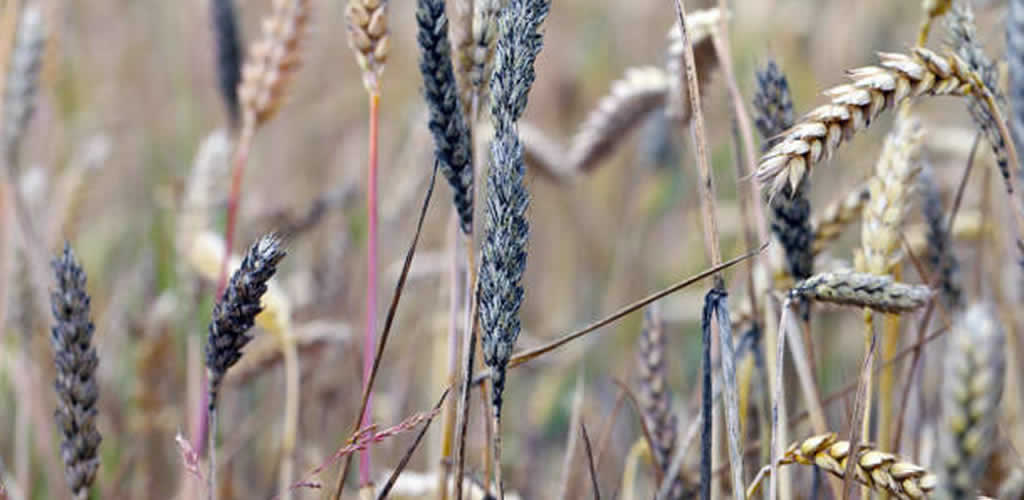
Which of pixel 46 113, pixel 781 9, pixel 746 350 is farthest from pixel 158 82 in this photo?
pixel 746 350

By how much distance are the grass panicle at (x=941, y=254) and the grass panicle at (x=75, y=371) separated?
0.74 metres

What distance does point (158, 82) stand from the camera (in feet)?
10.4

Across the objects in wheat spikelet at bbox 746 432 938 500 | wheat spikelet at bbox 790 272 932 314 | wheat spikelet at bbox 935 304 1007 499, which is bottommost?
wheat spikelet at bbox 746 432 938 500

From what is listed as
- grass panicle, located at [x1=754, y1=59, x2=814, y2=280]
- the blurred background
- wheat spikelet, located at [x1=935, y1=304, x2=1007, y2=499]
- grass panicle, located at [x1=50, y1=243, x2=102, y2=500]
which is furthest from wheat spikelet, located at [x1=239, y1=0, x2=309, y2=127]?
wheat spikelet, located at [x1=935, y1=304, x2=1007, y2=499]

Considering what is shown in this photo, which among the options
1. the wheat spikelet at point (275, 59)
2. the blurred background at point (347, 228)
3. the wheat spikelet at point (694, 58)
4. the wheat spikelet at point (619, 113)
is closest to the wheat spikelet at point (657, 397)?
the blurred background at point (347, 228)

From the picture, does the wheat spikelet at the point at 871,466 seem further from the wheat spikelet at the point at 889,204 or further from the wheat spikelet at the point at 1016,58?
the wheat spikelet at the point at 1016,58

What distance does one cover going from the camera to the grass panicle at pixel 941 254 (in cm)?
96

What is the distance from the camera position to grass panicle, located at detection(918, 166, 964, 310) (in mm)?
959

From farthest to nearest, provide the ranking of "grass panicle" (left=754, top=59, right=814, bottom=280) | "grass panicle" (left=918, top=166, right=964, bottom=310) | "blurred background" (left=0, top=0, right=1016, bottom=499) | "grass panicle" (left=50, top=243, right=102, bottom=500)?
"blurred background" (left=0, top=0, right=1016, bottom=499) → "grass panicle" (left=918, top=166, right=964, bottom=310) → "grass panicle" (left=754, top=59, right=814, bottom=280) → "grass panicle" (left=50, top=243, right=102, bottom=500)

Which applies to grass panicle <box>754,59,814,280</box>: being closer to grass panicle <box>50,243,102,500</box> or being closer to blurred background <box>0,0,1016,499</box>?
blurred background <box>0,0,1016,499</box>

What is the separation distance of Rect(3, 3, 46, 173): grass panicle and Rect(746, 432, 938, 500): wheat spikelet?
98 cm

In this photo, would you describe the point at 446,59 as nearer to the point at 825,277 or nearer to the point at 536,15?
the point at 536,15

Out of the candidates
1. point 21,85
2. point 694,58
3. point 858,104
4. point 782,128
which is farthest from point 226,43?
point 858,104

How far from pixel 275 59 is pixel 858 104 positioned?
0.61 m
